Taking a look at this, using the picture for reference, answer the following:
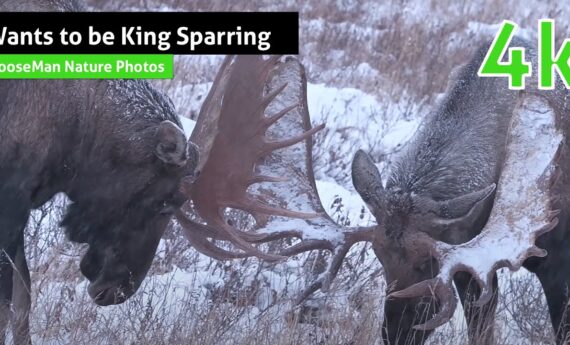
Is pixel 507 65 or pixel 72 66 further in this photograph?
pixel 507 65

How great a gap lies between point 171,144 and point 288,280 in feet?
6.08

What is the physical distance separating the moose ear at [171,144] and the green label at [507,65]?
82.1 inches

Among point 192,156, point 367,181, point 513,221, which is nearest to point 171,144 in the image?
point 192,156

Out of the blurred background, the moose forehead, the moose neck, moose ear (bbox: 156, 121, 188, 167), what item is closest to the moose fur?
the moose forehead

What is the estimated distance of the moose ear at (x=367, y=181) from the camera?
5.61 m

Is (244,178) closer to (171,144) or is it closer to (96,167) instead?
(171,144)

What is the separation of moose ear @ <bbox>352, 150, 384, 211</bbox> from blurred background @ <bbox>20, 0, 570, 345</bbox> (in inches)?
23.3

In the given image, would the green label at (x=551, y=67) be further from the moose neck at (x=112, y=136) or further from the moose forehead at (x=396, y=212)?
the moose neck at (x=112, y=136)

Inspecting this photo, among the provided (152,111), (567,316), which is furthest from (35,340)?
(567,316)

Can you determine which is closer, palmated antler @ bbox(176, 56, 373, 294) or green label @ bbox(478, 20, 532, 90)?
palmated antler @ bbox(176, 56, 373, 294)

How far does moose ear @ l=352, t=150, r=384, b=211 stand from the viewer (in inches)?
221

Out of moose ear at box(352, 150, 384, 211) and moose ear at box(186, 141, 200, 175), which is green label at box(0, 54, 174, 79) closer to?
moose ear at box(186, 141, 200, 175)

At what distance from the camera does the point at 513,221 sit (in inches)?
216

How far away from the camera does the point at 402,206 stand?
18.0 ft
